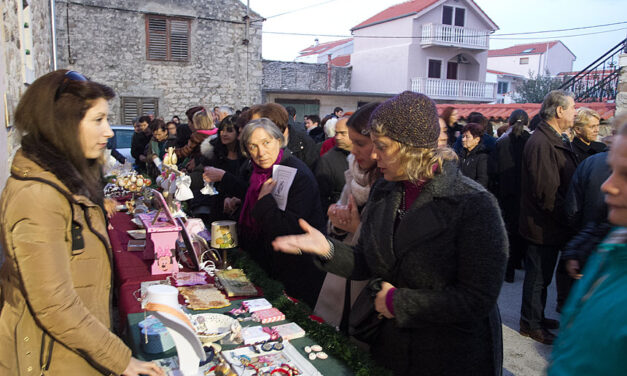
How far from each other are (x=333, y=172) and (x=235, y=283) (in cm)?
174

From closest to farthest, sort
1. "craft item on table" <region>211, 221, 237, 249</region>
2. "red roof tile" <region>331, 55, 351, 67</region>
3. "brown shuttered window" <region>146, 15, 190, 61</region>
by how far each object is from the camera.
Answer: "craft item on table" <region>211, 221, 237, 249</region> < "brown shuttered window" <region>146, 15, 190, 61</region> < "red roof tile" <region>331, 55, 351, 67</region>

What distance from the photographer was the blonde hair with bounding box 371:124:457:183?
1659 millimetres

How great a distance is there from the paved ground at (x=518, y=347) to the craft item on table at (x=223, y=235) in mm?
2144

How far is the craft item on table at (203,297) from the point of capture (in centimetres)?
236

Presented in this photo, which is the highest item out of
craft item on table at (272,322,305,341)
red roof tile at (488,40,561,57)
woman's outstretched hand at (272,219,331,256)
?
red roof tile at (488,40,561,57)

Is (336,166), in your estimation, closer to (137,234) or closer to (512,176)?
(137,234)

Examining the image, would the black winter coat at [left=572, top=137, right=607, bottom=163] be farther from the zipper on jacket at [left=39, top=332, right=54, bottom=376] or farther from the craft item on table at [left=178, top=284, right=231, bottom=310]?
the zipper on jacket at [left=39, top=332, right=54, bottom=376]

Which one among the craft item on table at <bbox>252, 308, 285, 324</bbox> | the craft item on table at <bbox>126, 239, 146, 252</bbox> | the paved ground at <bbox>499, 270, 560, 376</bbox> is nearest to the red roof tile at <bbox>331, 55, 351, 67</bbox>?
the paved ground at <bbox>499, 270, 560, 376</bbox>

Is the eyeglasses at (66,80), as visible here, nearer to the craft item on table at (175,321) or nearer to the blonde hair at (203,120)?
the craft item on table at (175,321)

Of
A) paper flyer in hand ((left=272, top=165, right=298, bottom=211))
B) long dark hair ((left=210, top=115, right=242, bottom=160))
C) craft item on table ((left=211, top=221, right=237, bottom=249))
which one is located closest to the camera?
paper flyer in hand ((left=272, top=165, right=298, bottom=211))

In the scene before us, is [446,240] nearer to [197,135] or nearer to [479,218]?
[479,218]

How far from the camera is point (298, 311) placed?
2215 millimetres

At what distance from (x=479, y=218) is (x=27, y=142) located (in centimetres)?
154

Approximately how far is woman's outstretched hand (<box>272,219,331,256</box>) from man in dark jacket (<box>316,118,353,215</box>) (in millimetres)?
2189
